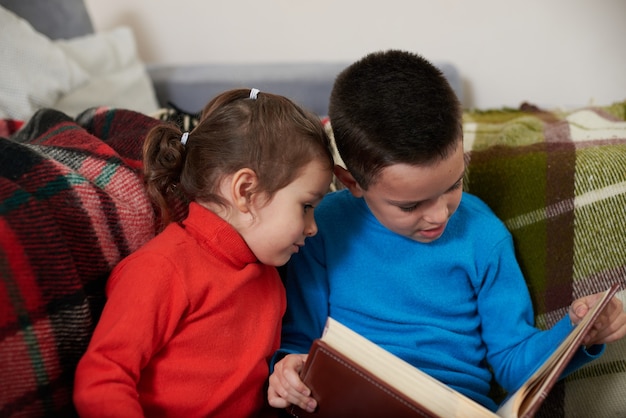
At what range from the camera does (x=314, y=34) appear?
2010 millimetres

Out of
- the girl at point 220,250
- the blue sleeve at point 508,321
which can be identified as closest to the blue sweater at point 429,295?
the blue sleeve at point 508,321

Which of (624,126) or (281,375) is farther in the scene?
(624,126)

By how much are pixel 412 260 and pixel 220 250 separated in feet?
1.13

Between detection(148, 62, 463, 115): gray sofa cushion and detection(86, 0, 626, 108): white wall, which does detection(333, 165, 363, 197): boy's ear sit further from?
detection(86, 0, 626, 108): white wall

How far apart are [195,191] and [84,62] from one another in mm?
927

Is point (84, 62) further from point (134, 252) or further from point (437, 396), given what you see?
point (437, 396)

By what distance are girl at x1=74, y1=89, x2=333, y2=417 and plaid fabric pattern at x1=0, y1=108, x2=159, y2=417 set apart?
0.04m

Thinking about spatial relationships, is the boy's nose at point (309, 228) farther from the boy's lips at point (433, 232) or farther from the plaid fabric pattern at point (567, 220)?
the plaid fabric pattern at point (567, 220)

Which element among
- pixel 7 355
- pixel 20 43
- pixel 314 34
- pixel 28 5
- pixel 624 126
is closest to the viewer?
pixel 7 355

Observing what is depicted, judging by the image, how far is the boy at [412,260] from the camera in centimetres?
91

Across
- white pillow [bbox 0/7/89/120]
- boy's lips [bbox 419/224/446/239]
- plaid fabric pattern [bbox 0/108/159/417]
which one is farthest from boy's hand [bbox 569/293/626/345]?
white pillow [bbox 0/7/89/120]

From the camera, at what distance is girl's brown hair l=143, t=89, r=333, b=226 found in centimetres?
94

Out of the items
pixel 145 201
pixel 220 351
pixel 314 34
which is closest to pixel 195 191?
pixel 145 201

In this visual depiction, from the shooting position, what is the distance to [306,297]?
1130 millimetres
